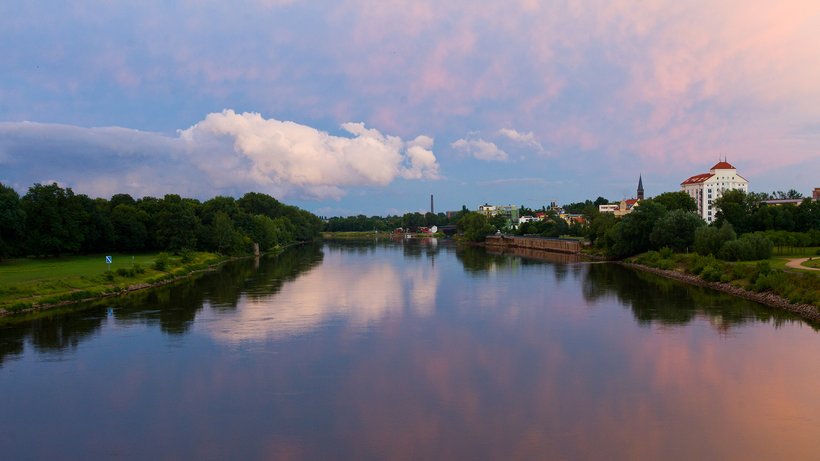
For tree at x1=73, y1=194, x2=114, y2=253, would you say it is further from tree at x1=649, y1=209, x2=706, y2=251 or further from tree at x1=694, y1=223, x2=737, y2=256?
tree at x1=694, y1=223, x2=737, y2=256

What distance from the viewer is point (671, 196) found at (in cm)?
6088

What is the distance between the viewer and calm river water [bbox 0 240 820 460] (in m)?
10.9

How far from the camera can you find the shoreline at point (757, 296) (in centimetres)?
2257

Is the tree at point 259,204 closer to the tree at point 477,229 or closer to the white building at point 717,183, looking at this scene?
the tree at point 477,229

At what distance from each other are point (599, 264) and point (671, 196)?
53.6 feet

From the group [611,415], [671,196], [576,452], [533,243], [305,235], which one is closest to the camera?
[576,452]

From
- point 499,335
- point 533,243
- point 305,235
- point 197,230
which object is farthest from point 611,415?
point 305,235

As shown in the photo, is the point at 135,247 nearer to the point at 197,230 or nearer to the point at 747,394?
the point at 197,230

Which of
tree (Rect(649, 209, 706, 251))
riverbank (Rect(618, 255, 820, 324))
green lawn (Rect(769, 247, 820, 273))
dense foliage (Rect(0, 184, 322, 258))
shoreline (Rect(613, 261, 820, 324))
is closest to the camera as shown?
shoreline (Rect(613, 261, 820, 324))

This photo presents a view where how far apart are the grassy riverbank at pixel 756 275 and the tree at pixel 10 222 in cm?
3959

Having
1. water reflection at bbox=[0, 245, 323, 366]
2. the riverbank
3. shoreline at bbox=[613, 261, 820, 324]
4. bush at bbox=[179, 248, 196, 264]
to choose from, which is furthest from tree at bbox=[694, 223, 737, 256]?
bush at bbox=[179, 248, 196, 264]

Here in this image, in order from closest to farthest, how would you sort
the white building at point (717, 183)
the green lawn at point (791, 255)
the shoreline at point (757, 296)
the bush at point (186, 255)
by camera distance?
the shoreline at point (757, 296)
the green lawn at point (791, 255)
the bush at point (186, 255)
the white building at point (717, 183)

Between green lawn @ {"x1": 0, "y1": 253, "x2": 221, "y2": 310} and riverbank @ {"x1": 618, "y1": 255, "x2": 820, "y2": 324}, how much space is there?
98.9 feet

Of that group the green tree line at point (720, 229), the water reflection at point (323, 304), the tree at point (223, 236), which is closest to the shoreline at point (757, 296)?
the green tree line at point (720, 229)
